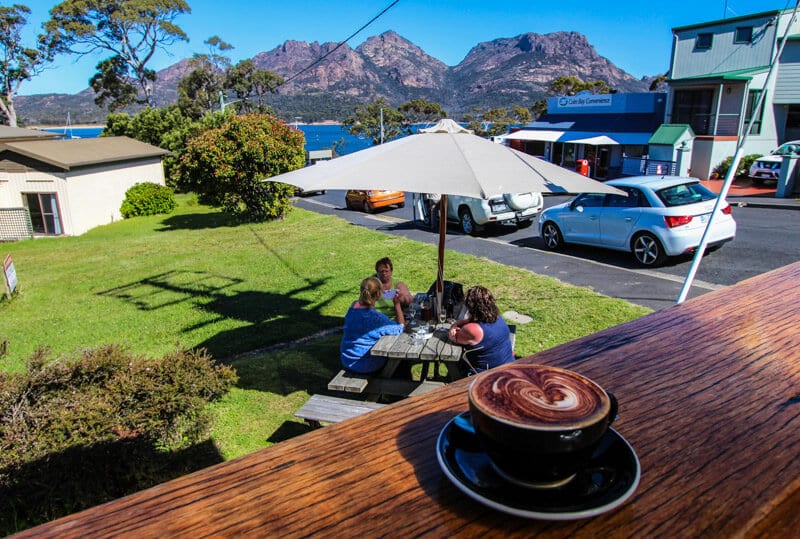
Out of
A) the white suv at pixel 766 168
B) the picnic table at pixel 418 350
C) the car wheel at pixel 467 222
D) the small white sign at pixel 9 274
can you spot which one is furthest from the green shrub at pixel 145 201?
the white suv at pixel 766 168

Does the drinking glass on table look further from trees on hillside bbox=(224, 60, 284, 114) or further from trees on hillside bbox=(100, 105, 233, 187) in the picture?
trees on hillside bbox=(224, 60, 284, 114)

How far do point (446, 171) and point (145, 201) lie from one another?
23.7m

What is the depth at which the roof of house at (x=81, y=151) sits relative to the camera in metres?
20.2

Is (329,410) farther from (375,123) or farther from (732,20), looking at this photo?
(375,123)

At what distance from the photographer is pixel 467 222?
14.9 meters

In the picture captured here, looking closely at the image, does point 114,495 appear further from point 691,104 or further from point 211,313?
point 691,104

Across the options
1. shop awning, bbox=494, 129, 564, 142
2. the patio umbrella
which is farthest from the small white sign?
shop awning, bbox=494, 129, 564, 142

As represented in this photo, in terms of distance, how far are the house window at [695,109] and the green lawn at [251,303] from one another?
19830 mm

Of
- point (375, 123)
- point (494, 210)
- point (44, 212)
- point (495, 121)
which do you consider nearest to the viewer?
point (494, 210)

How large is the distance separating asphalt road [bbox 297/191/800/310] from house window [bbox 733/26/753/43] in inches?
552

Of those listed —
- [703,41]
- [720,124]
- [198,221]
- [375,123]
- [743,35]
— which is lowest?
[198,221]

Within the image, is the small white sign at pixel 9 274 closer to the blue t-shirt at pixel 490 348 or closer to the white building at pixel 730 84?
the blue t-shirt at pixel 490 348

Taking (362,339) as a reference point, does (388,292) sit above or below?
above

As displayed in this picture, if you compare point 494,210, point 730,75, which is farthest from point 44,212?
point 730,75
